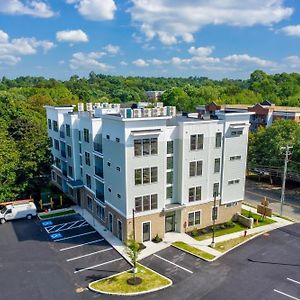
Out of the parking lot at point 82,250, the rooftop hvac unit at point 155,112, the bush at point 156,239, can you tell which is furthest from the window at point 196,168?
the parking lot at point 82,250

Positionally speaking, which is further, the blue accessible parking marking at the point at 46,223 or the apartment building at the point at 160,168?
the blue accessible parking marking at the point at 46,223

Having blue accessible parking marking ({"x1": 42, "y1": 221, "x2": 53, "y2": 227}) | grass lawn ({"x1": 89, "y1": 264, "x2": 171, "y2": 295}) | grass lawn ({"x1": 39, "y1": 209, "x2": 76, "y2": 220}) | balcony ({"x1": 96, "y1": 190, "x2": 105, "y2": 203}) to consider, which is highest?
balcony ({"x1": 96, "y1": 190, "x2": 105, "y2": 203})

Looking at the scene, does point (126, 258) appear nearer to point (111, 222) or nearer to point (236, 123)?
point (111, 222)

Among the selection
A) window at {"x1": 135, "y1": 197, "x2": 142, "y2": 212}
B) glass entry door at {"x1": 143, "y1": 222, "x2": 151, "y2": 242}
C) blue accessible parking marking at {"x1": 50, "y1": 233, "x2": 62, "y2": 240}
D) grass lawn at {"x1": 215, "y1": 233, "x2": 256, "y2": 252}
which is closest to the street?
grass lawn at {"x1": 215, "y1": 233, "x2": 256, "y2": 252}

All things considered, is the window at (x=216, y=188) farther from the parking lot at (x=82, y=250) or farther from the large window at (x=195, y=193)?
the parking lot at (x=82, y=250)

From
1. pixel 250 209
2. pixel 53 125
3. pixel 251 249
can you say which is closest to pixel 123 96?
pixel 53 125

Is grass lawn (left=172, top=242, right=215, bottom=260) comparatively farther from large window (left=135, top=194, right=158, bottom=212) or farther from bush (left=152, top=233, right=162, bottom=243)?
large window (left=135, top=194, right=158, bottom=212)

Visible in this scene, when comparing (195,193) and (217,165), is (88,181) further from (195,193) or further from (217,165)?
(217,165)
